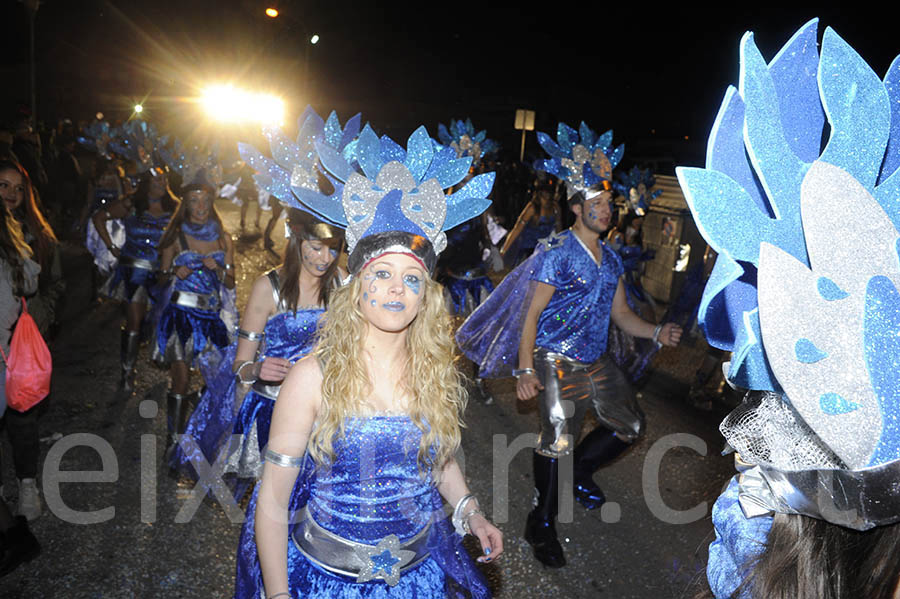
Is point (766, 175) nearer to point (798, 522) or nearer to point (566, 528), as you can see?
point (798, 522)

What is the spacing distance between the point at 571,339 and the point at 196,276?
9.79ft

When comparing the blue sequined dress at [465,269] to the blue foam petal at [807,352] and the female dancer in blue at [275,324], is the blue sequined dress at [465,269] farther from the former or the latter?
the blue foam petal at [807,352]

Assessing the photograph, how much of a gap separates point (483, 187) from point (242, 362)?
1.67 m

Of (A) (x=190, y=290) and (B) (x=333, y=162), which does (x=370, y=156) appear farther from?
(A) (x=190, y=290)

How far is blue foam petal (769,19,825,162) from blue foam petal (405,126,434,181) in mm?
1469

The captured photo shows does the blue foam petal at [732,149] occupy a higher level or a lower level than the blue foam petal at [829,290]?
higher

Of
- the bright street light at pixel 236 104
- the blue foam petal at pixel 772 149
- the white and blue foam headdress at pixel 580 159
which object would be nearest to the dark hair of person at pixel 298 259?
the white and blue foam headdress at pixel 580 159

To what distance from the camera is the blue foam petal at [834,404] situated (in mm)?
1040

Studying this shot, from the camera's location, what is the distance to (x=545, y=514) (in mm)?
4305

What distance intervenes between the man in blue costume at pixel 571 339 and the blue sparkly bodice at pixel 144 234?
3.78 meters

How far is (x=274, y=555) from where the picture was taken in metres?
2.13

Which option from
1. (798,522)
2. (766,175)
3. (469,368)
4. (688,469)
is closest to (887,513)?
(798,522)

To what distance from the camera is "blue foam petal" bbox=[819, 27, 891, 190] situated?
113cm

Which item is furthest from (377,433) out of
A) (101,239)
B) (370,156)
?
(101,239)
